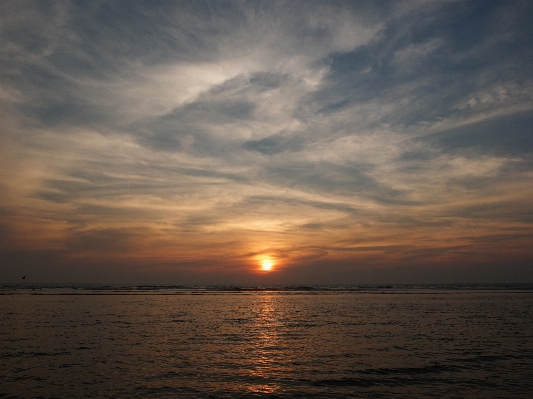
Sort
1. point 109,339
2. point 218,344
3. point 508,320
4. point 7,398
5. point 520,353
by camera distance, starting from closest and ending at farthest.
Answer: point 7,398, point 520,353, point 218,344, point 109,339, point 508,320

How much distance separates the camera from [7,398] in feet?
54.4

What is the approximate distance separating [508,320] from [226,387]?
3698 cm

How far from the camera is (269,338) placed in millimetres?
30672

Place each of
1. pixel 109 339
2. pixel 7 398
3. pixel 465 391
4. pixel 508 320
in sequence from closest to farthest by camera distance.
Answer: pixel 7 398 < pixel 465 391 < pixel 109 339 < pixel 508 320

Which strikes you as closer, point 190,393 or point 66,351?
point 190,393

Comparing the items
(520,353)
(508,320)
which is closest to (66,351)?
(520,353)

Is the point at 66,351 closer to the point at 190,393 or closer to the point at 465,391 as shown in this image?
the point at 190,393

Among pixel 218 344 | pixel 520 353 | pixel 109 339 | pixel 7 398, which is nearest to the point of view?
pixel 7 398

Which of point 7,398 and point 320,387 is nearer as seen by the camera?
point 7,398

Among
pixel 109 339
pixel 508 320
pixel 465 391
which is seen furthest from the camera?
pixel 508 320

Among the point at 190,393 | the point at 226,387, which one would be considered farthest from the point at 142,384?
the point at 226,387

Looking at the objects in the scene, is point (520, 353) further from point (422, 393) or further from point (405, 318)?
point (405, 318)

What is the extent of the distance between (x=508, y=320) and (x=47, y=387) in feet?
143

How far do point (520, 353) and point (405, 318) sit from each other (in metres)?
19.0
